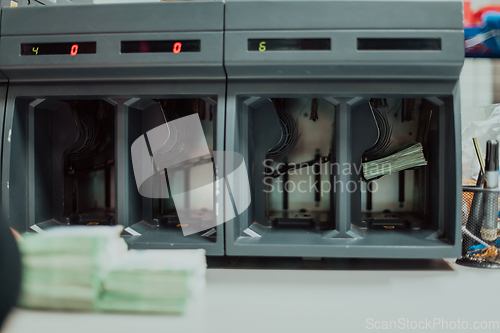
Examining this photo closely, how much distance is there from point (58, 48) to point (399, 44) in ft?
2.64

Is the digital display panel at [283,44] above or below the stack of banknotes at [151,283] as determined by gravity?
above

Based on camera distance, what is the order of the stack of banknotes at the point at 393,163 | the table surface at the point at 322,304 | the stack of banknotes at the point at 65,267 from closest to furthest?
the stack of banknotes at the point at 65,267
the table surface at the point at 322,304
the stack of banknotes at the point at 393,163

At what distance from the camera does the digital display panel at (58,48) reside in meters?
0.77

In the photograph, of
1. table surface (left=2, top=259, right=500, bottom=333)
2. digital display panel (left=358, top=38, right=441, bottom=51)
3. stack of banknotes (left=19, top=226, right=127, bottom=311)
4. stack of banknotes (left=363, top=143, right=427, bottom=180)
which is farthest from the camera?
stack of banknotes (left=363, top=143, right=427, bottom=180)

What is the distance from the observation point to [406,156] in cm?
90

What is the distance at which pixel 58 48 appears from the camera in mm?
784

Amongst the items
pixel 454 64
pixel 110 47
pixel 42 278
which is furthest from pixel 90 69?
pixel 454 64

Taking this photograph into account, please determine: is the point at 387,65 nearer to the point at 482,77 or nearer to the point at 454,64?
the point at 454,64

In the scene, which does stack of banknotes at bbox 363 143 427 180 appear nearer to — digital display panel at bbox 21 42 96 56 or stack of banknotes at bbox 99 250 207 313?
stack of banknotes at bbox 99 250 207 313

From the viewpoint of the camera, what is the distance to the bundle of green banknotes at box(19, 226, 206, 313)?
43cm

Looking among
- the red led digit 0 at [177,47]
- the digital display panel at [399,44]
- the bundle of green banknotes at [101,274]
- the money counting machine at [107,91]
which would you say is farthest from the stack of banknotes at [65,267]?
the digital display panel at [399,44]

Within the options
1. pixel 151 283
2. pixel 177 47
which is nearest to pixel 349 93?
pixel 177 47

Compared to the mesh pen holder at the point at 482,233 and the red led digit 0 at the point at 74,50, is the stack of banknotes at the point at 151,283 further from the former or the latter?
the mesh pen holder at the point at 482,233

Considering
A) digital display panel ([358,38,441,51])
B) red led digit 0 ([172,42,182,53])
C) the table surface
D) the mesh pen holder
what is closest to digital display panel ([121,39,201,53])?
red led digit 0 ([172,42,182,53])
